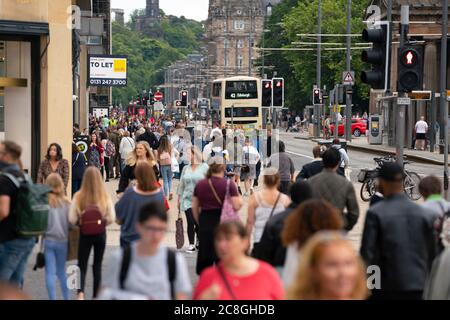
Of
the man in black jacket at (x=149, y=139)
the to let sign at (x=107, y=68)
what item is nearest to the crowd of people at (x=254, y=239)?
the man in black jacket at (x=149, y=139)

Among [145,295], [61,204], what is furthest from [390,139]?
[145,295]

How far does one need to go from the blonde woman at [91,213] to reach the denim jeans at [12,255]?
624mm

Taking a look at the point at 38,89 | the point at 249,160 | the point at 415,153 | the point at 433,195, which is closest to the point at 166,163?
the point at 38,89

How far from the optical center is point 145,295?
7477mm

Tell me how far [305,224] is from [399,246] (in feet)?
4.29

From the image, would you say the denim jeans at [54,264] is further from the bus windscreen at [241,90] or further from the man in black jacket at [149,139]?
the bus windscreen at [241,90]

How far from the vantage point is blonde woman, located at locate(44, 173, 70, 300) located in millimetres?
11922

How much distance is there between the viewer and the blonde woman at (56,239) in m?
11.9

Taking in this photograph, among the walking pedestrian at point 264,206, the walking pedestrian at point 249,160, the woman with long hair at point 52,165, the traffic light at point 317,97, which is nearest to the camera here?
the walking pedestrian at point 264,206

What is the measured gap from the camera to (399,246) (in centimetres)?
909

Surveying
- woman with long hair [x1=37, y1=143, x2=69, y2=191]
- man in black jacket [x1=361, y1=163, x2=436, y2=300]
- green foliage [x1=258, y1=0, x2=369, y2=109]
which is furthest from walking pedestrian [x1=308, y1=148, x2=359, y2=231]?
green foliage [x1=258, y1=0, x2=369, y2=109]

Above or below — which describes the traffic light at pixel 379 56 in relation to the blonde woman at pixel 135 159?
above

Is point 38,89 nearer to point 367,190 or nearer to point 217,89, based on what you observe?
point 367,190
